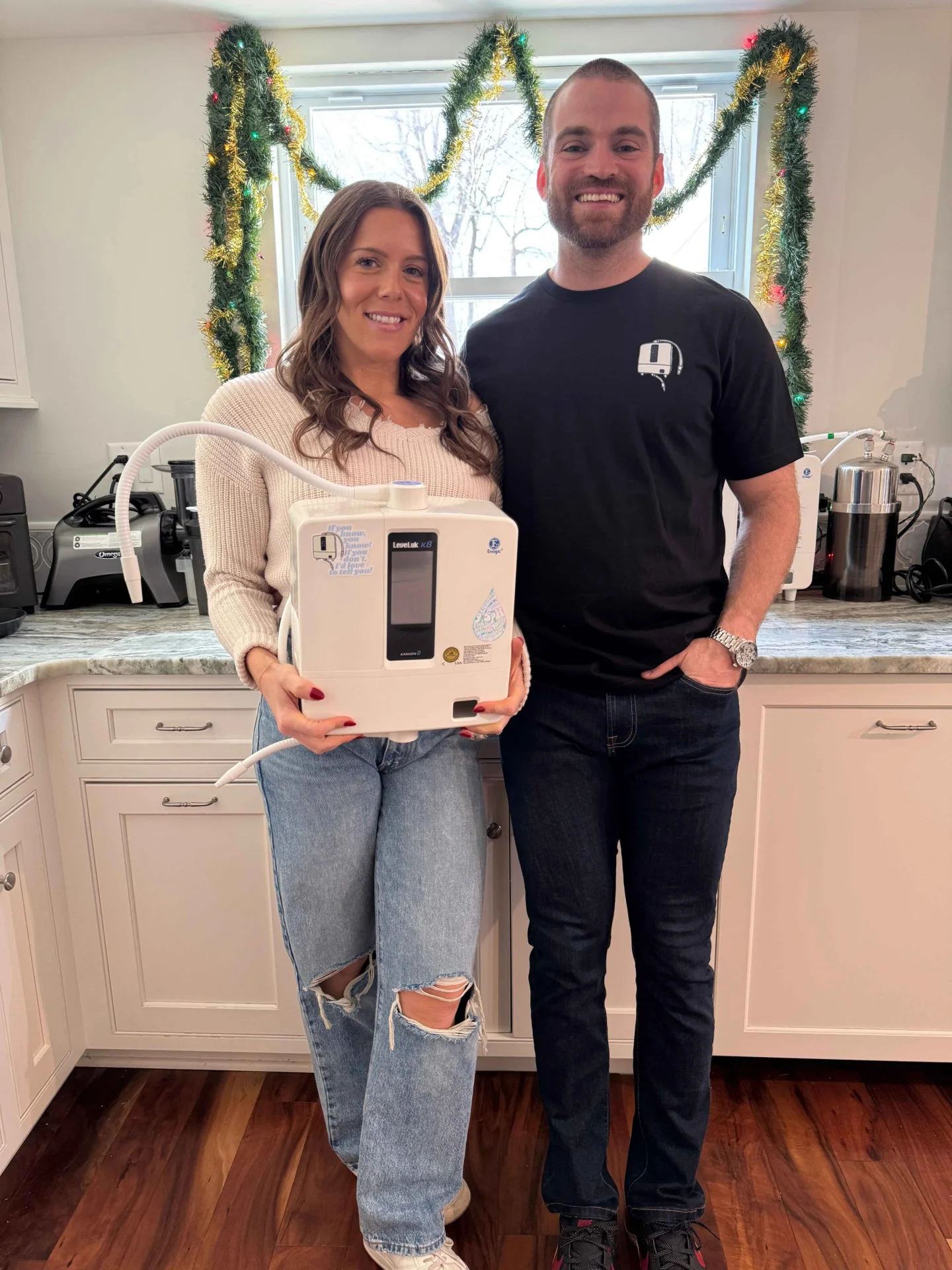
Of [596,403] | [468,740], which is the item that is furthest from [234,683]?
[596,403]

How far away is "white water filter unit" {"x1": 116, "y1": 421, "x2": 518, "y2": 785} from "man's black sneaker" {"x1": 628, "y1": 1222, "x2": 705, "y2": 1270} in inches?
31.7

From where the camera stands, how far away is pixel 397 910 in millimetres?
1132

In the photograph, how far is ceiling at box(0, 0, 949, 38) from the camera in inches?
73.9

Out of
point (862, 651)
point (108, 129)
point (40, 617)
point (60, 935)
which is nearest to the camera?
point (862, 651)

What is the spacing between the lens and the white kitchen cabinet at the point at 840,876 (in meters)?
1.51

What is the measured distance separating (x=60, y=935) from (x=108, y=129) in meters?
1.76

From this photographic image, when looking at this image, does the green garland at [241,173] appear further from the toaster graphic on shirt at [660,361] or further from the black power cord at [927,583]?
the black power cord at [927,583]

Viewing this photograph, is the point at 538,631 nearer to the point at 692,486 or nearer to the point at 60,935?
the point at 692,486

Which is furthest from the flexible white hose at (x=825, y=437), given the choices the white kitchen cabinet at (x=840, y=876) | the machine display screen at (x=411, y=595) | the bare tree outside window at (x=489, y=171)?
the machine display screen at (x=411, y=595)

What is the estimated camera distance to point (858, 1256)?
4.34 feet

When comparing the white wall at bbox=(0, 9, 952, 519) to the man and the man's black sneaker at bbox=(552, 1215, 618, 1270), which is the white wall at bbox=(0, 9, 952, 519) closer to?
the man

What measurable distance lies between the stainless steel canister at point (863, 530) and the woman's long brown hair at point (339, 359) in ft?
3.39

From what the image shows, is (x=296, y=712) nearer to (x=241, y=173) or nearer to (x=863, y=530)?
(x=863, y=530)

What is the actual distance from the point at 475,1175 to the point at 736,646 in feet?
3.27
